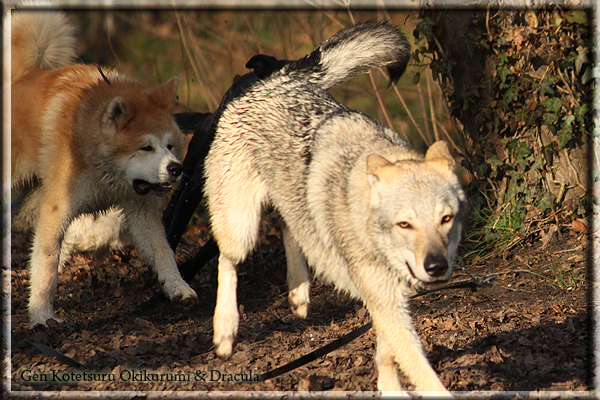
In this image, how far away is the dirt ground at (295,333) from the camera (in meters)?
3.55

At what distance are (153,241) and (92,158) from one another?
0.86 m

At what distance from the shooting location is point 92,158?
4.80m

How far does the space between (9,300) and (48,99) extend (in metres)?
1.83

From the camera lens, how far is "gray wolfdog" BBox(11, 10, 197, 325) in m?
4.76

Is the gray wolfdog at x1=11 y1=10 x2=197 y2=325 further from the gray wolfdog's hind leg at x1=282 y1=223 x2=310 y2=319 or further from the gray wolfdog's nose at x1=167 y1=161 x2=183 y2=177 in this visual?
the gray wolfdog's hind leg at x1=282 y1=223 x2=310 y2=319

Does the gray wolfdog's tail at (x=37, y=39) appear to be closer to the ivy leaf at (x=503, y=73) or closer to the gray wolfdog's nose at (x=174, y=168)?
the gray wolfdog's nose at (x=174, y=168)

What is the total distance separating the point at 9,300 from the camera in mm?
5215

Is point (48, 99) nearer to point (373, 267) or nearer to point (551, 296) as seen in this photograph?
point (373, 267)

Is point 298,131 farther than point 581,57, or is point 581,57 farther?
point 581,57

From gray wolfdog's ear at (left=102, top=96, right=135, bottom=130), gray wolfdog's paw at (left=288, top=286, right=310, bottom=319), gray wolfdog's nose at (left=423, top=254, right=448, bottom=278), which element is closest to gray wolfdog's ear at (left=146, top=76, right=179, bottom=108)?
gray wolfdog's ear at (left=102, top=96, right=135, bottom=130)

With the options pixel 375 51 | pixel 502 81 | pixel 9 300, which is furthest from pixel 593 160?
pixel 9 300

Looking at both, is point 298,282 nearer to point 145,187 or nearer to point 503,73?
point 145,187

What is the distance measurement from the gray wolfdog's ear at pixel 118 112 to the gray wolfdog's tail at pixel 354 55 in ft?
4.34

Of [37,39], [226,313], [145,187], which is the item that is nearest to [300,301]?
[226,313]
